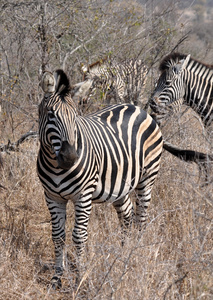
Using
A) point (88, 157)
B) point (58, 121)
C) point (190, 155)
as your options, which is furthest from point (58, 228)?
point (190, 155)

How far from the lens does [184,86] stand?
24.1 ft

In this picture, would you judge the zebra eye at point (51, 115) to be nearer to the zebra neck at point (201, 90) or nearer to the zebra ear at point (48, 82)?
the zebra ear at point (48, 82)

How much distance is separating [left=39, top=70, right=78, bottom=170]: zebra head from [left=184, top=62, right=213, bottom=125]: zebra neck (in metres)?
4.02

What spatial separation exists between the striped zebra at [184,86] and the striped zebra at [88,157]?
220 cm

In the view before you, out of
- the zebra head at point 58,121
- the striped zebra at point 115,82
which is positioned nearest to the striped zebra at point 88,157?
the zebra head at point 58,121

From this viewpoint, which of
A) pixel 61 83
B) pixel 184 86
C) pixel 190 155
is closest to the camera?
pixel 61 83

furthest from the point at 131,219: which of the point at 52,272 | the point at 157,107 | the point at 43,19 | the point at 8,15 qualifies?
the point at 8,15

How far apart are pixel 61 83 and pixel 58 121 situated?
40 cm

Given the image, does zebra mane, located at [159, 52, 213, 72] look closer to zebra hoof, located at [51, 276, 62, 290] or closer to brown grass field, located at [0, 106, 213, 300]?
brown grass field, located at [0, 106, 213, 300]

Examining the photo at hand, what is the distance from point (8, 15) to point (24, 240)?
4.13 m

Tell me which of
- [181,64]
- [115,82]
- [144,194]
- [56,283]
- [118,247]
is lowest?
[56,283]

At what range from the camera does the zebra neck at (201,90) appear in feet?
24.2

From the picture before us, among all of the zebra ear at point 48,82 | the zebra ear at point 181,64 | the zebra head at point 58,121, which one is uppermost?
the zebra ear at point 181,64

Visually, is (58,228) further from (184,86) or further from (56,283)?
A: (184,86)
